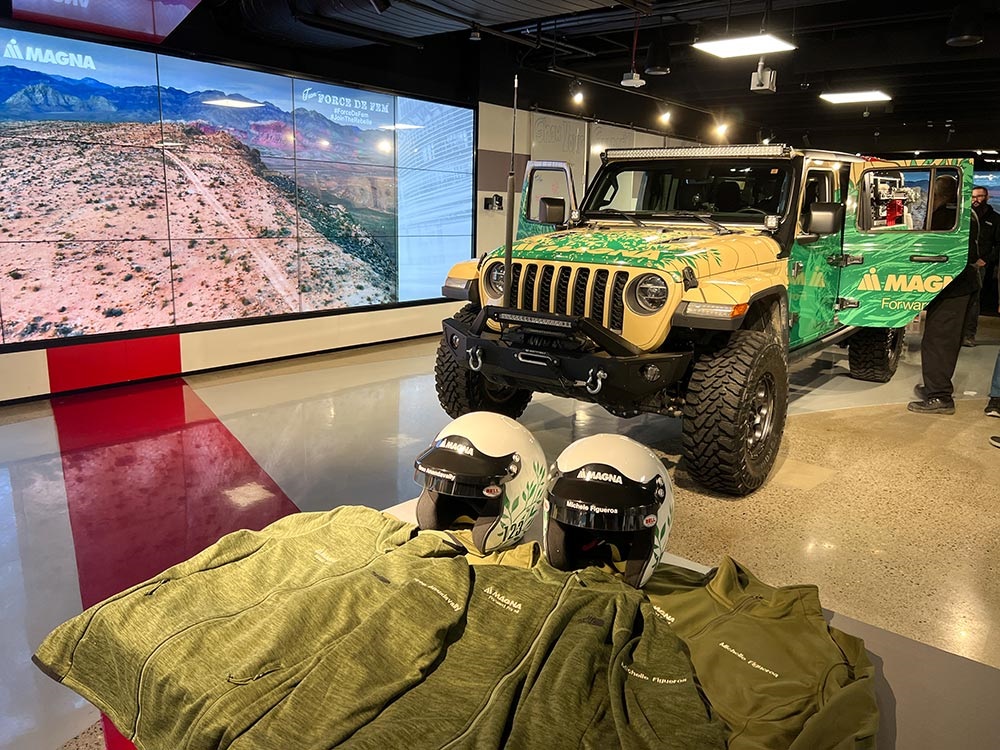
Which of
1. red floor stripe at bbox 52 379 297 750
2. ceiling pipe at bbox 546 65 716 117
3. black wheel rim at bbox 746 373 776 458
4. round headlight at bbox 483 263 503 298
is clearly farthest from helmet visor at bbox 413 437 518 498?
ceiling pipe at bbox 546 65 716 117

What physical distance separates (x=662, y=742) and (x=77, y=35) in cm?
609

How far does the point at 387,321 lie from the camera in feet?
26.8

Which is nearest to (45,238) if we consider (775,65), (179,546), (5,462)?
(5,462)

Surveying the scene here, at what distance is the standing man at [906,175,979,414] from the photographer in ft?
17.3

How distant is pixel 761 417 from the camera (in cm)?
412

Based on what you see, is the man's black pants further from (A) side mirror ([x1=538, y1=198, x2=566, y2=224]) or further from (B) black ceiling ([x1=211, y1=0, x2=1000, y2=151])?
(B) black ceiling ([x1=211, y1=0, x2=1000, y2=151])

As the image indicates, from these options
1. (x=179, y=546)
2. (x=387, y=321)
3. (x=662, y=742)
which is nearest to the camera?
(x=662, y=742)

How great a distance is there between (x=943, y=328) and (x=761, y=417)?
238 cm

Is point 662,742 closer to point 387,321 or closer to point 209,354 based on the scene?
point 209,354

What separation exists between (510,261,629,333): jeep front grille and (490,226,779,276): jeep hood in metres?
0.06

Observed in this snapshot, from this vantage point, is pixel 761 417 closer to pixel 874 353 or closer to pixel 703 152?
pixel 703 152

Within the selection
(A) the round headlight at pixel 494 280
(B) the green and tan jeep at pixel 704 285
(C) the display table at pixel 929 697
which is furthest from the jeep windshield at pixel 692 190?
(C) the display table at pixel 929 697

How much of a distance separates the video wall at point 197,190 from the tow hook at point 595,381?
14.1 feet

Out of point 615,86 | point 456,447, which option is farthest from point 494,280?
point 615,86
